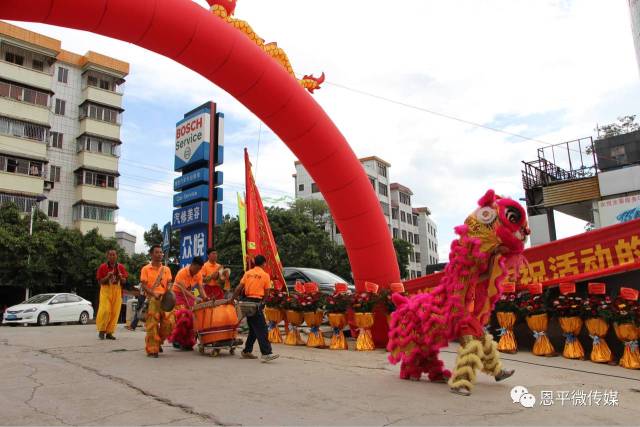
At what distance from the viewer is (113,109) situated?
3359 cm

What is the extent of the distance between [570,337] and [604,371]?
0.88m

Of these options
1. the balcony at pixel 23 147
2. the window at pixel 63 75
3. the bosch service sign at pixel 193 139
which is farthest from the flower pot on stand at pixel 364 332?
the window at pixel 63 75

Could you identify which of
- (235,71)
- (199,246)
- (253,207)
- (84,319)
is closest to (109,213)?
(84,319)

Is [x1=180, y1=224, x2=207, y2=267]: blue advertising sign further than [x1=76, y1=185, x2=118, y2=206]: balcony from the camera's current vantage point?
No

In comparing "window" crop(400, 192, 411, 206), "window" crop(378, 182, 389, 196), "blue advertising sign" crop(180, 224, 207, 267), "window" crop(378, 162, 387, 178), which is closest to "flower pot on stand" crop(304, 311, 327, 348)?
"blue advertising sign" crop(180, 224, 207, 267)

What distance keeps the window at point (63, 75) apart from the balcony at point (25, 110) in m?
3.41

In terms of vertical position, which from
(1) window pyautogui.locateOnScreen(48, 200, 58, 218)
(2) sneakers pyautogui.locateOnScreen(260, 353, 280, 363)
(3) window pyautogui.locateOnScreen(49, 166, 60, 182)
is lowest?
(2) sneakers pyautogui.locateOnScreen(260, 353, 280, 363)

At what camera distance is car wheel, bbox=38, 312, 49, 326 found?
15.4m

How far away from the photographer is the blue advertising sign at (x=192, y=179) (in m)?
11.3

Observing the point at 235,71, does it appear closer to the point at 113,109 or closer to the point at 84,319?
the point at 84,319

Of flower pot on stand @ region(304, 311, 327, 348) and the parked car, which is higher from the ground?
the parked car

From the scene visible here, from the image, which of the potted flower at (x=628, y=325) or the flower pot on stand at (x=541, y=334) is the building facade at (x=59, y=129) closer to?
the flower pot on stand at (x=541, y=334)

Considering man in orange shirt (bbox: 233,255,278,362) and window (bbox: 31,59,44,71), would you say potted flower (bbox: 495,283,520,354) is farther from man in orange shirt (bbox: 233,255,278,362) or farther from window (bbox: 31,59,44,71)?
window (bbox: 31,59,44,71)

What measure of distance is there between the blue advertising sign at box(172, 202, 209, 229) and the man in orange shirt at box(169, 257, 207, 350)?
419cm
